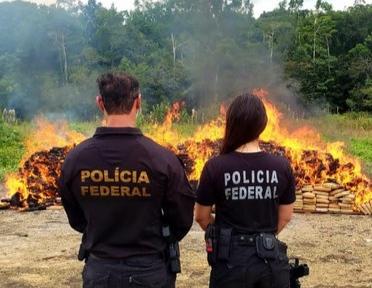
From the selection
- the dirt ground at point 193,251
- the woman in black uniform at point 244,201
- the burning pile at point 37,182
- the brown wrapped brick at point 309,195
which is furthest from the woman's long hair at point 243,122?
the burning pile at point 37,182

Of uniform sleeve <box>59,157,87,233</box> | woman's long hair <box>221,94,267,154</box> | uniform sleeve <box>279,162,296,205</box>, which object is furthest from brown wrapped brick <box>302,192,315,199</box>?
uniform sleeve <box>59,157,87,233</box>

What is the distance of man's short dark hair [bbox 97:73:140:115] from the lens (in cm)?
299

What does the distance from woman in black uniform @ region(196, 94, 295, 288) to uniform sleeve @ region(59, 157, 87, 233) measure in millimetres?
702

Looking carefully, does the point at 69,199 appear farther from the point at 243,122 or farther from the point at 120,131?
the point at 243,122

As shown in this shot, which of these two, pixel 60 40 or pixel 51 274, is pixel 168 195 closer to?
pixel 51 274

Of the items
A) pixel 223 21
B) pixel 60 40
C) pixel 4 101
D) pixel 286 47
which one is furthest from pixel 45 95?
pixel 286 47

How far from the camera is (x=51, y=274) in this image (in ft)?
21.0

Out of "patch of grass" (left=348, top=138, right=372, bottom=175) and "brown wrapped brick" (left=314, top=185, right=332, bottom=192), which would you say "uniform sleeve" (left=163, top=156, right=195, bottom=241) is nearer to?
"brown wrapped brick" (left=314, top=185, right=332, bottom=192)

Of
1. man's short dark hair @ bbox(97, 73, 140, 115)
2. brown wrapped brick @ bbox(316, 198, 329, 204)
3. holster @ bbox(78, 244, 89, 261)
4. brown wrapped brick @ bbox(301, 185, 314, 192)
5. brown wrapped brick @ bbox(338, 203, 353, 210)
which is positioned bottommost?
brown wrapped brick @ bbox(338, 203, 353, 210)

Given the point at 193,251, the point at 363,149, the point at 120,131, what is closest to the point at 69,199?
the point at 120,131

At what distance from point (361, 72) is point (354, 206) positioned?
28.2m

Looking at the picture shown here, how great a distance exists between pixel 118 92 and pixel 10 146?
54.0 ft

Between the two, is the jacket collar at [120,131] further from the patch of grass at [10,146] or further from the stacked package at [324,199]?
→ the patch of grass at [10,146]

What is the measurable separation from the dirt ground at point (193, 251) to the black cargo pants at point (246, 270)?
2750 mm
